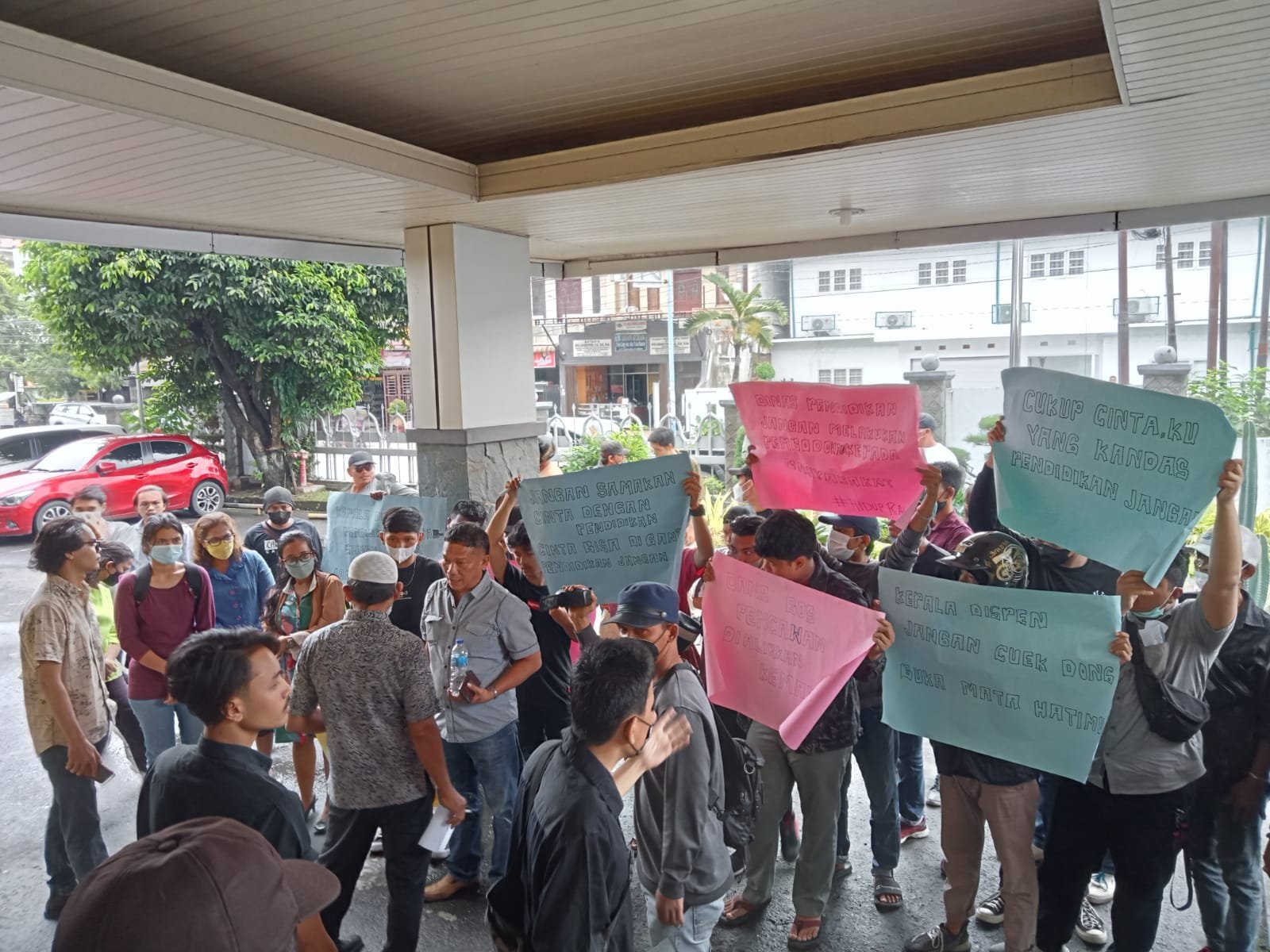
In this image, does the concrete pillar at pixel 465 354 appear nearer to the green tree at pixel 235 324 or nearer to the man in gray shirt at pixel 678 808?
the man in gray shirt at pixel 678 808

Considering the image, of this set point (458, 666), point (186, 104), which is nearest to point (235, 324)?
point (186, 104)

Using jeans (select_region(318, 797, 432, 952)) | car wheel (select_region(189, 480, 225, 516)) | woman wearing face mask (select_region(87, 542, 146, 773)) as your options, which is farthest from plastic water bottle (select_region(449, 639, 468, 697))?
car wheel (select_region(189, 480, 225, 516))

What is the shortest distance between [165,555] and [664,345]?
31.2m

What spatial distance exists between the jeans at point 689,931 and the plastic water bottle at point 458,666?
4.59 feet

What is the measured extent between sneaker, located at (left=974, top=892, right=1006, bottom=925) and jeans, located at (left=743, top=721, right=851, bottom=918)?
0.68m

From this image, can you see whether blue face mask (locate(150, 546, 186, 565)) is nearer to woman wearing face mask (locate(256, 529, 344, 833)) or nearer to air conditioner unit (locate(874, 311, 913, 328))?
woman wearing face mask (locate(256, 529, 344, 833))

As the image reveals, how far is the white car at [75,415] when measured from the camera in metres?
26.5

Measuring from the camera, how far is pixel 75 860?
4000 mm

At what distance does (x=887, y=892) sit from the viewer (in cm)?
403

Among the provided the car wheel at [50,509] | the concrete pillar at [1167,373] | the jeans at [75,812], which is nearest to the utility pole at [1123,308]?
the concrete pillar at [1167,373]

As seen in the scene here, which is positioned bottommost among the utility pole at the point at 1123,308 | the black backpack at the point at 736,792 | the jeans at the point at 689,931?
the jeans at the point at 689,931

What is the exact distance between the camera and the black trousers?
3.00 meters

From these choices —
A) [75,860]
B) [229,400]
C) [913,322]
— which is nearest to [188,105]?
[75,860]

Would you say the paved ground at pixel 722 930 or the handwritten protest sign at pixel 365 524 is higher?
the handwritten protest sign at pixel 365 524
